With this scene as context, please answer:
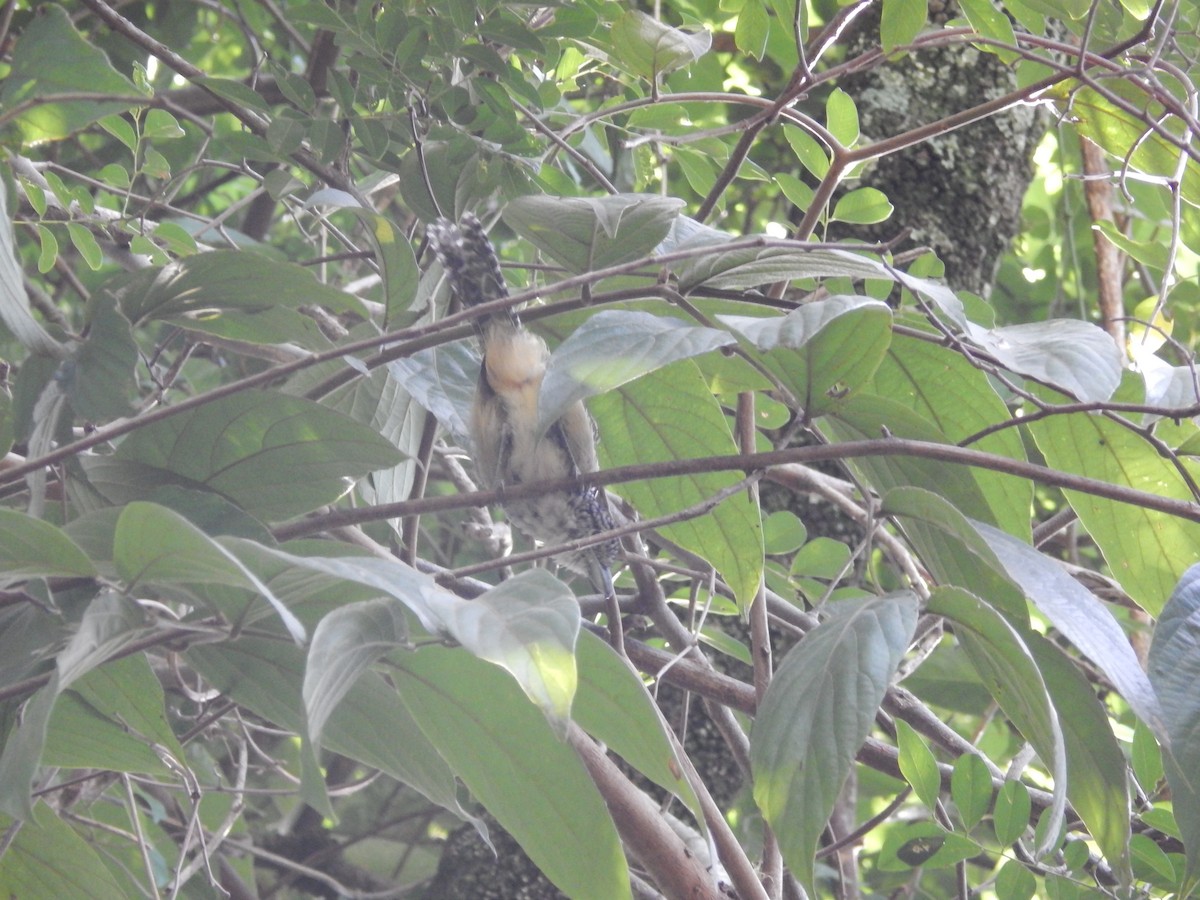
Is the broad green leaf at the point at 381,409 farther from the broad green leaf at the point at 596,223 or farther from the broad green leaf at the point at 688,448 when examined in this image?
the broad green leaf at the point at 596,223

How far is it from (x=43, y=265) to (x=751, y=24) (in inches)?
58.7

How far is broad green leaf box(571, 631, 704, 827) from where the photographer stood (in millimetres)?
1117

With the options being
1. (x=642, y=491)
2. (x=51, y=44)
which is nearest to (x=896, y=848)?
(x=642, y=491)

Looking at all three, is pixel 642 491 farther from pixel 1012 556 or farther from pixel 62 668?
pixel 62 668

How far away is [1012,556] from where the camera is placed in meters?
1.22

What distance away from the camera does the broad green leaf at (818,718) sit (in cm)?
114

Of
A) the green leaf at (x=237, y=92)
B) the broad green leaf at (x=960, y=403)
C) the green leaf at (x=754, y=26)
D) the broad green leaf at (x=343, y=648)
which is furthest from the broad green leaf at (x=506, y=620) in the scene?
the green leaf at (x=754, y=26)

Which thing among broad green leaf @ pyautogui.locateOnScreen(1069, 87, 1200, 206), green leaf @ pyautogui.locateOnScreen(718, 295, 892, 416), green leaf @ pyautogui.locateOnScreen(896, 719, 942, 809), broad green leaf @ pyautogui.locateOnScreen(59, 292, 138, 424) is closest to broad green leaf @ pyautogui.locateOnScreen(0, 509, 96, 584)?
broad green leaf @ pyautogui.locateOnScreen(59, 292, 138, 424)

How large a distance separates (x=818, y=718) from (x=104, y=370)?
0.94 m

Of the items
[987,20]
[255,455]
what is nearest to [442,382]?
[255,455]

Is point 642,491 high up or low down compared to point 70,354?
down

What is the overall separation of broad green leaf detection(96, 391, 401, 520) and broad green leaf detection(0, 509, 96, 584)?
14.0 inches

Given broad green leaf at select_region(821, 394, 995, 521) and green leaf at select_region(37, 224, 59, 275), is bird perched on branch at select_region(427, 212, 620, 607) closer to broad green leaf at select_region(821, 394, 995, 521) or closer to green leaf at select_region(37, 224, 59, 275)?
broad green leaf at select_region(821, 394, 995, 521)

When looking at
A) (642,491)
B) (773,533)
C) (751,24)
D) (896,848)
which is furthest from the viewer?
(773,533)
